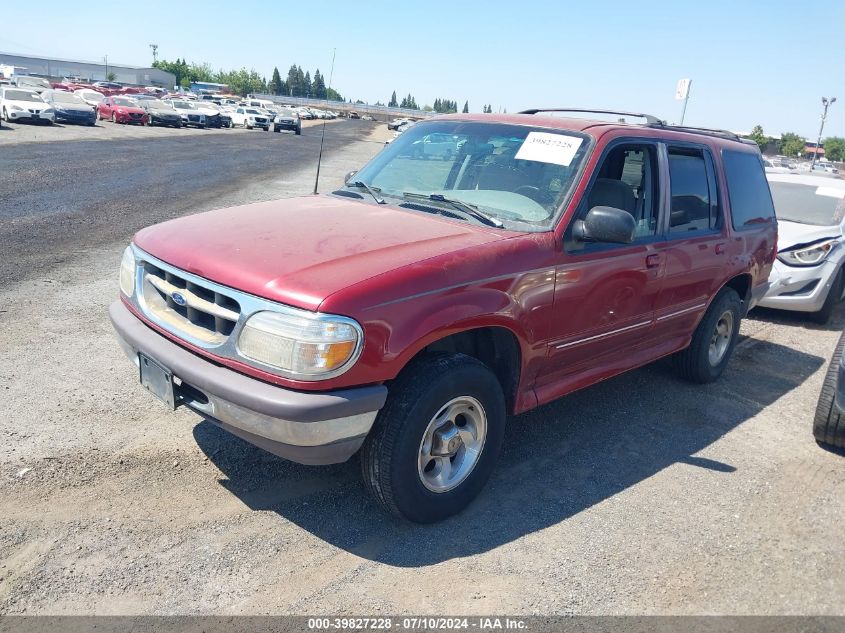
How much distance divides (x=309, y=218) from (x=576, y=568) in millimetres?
2250

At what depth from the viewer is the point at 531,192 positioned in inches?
157

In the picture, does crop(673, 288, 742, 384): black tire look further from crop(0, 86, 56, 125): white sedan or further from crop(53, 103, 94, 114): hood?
crop(53, 103, 94, 114): hood

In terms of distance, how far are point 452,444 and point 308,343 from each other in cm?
103

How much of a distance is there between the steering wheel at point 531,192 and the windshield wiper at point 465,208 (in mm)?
289

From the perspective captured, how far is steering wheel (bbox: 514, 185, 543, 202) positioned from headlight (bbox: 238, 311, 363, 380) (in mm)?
1608

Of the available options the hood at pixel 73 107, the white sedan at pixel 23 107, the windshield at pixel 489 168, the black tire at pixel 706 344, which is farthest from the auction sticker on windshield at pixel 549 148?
the hood at pixel 73 107

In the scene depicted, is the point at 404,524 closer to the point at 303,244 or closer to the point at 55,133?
the point at 303,244

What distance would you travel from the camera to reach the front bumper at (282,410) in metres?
2.78

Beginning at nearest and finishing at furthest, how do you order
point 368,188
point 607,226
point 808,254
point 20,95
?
point 607,226 < point 368,188 < point 808,254 < point 20,95

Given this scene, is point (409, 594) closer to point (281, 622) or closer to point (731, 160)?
point (281, 622)

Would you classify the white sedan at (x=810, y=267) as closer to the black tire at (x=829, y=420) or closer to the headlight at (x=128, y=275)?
the black tire at (x=829, y=420)

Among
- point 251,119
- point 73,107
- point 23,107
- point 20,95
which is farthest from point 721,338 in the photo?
point 251,119

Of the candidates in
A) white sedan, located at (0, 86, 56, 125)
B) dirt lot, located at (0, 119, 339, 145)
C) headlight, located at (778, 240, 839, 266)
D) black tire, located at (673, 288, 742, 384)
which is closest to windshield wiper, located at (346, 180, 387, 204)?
black tire, located at (673, 288, 742, 384)

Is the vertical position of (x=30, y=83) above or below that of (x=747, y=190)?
above
